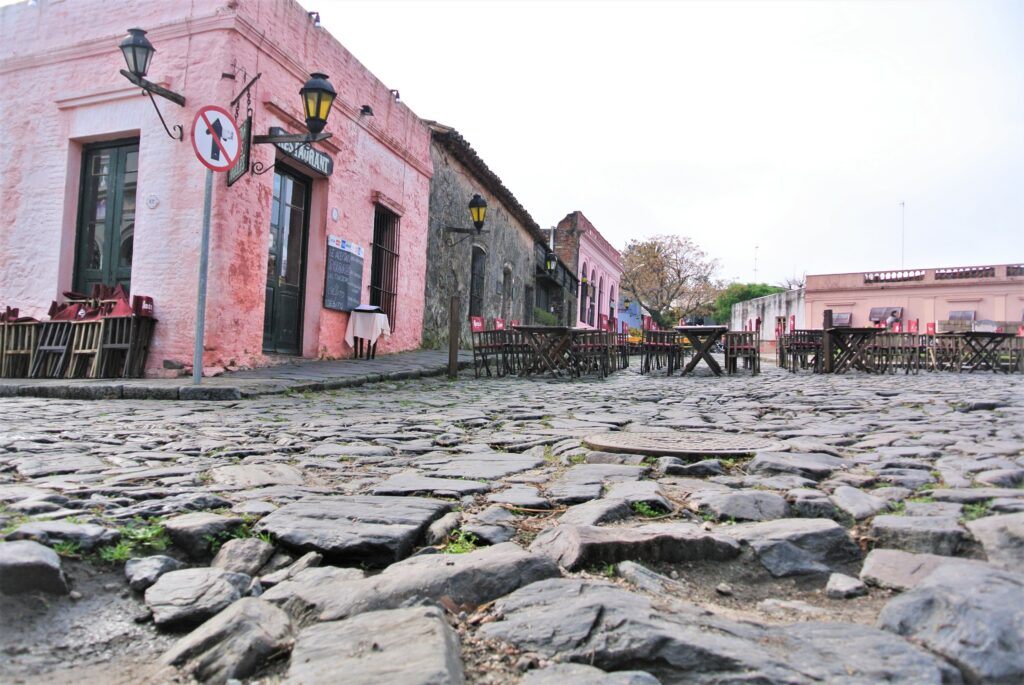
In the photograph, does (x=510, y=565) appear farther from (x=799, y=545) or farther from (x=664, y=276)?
(x=664, y=276)

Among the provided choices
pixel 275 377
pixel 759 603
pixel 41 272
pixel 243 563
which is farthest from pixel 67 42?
pixel 759 603

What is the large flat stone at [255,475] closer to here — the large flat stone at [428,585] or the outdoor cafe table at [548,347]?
the large flat stone at [428,585]

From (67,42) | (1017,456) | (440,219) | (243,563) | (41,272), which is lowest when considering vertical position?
(243,563)

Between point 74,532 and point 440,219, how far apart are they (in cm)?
1284

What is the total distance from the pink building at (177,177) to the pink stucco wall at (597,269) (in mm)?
19006

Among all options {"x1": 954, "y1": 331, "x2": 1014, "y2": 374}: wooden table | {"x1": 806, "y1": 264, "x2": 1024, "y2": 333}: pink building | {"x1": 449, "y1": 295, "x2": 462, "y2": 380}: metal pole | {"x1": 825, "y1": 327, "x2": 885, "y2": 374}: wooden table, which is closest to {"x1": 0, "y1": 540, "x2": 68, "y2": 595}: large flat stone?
{"x1": 449, "y1": 295, "x2": 462, "y2": 380}: metal pole

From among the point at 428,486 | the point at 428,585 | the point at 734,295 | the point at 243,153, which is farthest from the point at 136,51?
the point at 734,295

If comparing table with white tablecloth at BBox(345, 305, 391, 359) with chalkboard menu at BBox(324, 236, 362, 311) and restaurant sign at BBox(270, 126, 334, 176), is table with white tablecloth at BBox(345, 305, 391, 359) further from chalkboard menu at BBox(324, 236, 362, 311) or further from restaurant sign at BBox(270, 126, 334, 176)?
restaurant sign at BBox(270, 126, 334, 176)

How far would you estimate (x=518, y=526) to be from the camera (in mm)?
2092

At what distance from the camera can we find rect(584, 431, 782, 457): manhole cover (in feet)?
10.6

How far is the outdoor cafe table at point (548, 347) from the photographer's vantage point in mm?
10469

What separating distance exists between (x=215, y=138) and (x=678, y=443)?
16.6ft

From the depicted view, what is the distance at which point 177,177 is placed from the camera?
8.00 m

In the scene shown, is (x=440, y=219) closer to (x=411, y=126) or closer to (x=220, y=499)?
(x=411, y=126)
